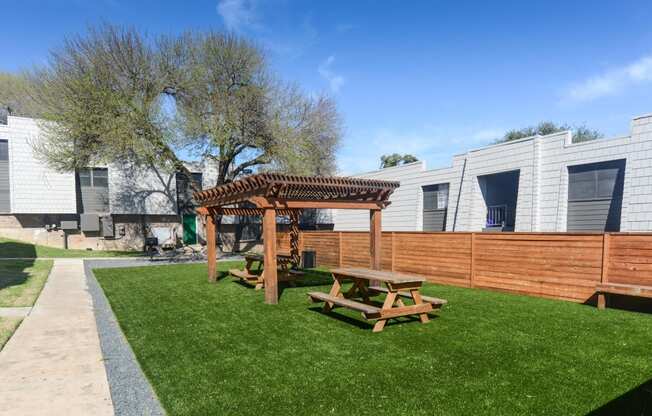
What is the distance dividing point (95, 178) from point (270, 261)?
58.8ft

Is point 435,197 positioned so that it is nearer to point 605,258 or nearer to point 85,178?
point 605,258

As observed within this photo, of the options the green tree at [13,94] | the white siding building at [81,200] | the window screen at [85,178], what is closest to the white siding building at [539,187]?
the white siding building at [81,200]

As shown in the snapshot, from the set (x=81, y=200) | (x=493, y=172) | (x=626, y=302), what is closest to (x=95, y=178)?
(x=81, y=200)

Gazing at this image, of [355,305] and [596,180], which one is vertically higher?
[596,180]

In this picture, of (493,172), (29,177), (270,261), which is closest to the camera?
(270,261)

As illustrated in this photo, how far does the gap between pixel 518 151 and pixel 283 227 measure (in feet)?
48.3

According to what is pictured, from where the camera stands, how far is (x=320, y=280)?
1045 centimetres

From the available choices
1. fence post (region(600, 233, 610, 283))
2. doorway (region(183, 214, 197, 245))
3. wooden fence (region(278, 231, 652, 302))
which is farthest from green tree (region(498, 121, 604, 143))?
fence post (region(600, 233, 610, 283))

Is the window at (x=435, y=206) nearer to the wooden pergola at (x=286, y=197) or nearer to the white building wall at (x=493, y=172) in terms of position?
the white building wall at (x=493, y=172)

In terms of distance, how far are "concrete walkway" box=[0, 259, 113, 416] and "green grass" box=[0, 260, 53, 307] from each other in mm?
828

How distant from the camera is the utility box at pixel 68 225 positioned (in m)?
19.5

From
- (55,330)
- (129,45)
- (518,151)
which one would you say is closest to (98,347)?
(55,330)

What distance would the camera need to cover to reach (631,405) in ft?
10.1

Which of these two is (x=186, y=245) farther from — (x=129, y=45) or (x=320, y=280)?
(x=320, y=280)
